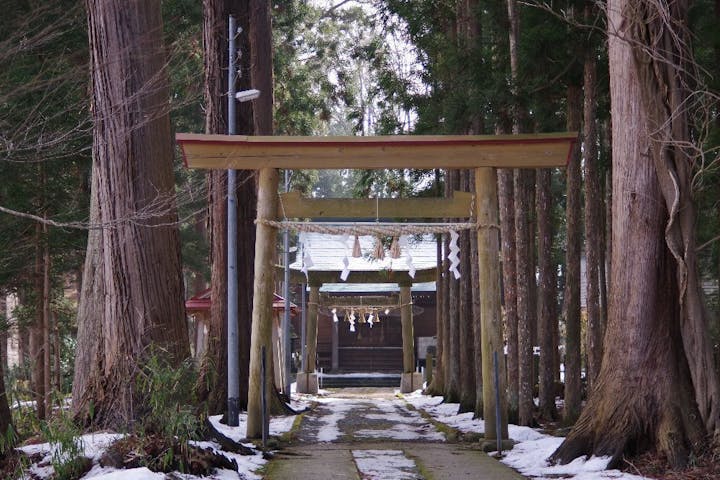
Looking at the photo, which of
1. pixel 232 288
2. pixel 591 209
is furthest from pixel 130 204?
pixel 591 209

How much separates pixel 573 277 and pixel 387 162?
A: 449cm

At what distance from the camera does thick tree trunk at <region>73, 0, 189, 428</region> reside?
1170cm

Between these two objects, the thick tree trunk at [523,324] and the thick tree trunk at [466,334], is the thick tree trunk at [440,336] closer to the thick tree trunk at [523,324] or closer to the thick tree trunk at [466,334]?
the thick tree trunk at [466,334]

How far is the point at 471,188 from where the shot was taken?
75.0ft

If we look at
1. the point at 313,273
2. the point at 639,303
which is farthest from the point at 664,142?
the point at 313,273

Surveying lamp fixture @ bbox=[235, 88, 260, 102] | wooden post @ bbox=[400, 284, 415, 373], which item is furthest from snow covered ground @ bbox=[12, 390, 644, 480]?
wooden post @ bbox=[400, 284, 415, 373]

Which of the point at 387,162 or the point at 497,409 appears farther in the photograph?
the point at 387,162

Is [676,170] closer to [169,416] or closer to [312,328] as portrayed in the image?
[169,416]

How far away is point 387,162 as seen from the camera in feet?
47.6

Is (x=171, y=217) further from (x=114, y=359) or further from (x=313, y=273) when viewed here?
(x=313, y=273)

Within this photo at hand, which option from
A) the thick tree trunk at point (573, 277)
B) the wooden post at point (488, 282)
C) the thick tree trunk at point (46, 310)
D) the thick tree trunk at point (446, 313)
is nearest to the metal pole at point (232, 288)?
the wooden post at point (488, 282)

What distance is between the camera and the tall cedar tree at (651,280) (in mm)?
10789

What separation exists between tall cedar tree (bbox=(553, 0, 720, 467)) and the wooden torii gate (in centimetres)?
269

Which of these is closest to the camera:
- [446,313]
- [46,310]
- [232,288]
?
[232,288]
